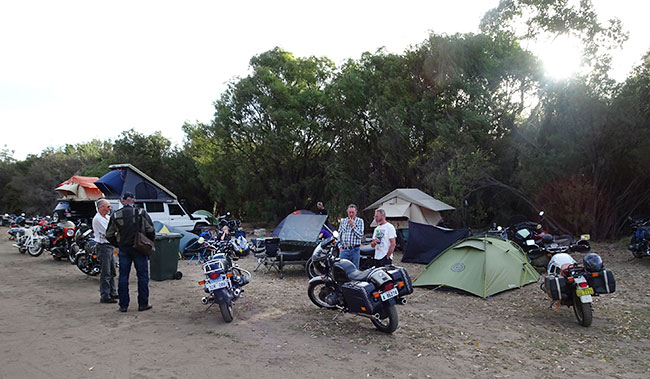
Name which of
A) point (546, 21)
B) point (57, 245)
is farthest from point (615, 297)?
point (546, 21)

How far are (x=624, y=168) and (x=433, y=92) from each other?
25.3 ft

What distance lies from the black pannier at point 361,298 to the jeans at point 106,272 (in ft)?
12.8

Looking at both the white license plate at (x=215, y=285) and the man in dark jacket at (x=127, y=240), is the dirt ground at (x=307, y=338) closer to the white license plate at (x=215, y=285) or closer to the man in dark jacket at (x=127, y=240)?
the man in dark jacket at (x=127, y=240)

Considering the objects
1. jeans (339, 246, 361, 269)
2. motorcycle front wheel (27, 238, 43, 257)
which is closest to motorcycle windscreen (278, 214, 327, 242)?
jeans (339, 246, 361, 269)

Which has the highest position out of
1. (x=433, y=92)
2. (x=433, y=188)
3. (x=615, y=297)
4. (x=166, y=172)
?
(x=433, y=92)

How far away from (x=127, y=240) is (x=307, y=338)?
285 cm

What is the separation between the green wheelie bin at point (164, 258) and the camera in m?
8.50

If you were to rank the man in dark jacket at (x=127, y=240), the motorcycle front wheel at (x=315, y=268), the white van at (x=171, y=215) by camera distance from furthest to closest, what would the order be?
the white van at (x=171, y=215), the motorcycle front wheel at (x=315, y=268), the man in dark jacket at (x=127, y=240)

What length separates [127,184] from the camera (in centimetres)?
1370

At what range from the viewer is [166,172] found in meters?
28.6

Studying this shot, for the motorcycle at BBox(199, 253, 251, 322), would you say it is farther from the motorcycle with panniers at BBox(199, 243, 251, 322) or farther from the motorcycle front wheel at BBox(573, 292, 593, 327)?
the motorcycle front wheel at BBox(573, 292, 593, 327)

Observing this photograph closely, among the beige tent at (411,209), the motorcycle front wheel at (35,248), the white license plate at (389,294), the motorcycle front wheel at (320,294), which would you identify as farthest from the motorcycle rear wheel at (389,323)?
the motorcycle front wheel at (35,248)

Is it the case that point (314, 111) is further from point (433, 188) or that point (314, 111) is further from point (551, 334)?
point (551, 334)

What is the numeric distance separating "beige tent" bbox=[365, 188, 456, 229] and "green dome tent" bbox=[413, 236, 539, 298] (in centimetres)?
664
